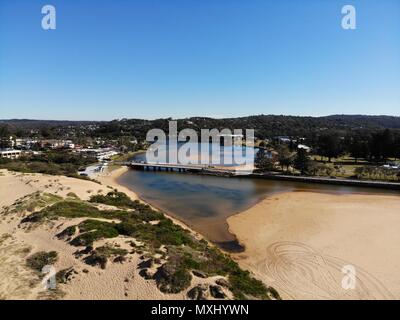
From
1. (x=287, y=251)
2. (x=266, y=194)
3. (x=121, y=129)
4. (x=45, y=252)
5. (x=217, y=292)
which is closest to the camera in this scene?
(x=217, y=292)

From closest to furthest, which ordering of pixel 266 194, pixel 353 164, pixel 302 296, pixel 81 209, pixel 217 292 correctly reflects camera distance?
pixel 217 292 → pixel 302 296 → pixel 81 209 → pixel 266 194 → pixel 353 164

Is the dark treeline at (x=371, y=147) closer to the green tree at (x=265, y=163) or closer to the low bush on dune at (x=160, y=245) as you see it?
the green tree at (x=265, y=163)

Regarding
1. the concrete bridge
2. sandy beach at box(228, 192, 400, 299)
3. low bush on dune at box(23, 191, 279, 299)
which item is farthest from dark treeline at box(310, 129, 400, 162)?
low bush on dune at box(23, 191, 279, 299)

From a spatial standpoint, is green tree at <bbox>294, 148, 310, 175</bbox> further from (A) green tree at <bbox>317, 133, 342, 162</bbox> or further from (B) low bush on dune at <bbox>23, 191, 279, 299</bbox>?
(B) low bush on dune at <bbox>23, 191, 279, 299</bbox>

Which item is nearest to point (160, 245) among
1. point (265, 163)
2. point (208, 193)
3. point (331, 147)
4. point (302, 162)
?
point (208, 193)

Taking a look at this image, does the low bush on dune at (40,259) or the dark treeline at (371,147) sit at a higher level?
the dark treeline at (371,147)

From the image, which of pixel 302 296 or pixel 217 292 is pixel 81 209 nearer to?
pixel 217 292

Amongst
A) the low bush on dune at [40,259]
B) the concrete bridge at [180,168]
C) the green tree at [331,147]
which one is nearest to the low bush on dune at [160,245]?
the low bush on dune at [40,259]

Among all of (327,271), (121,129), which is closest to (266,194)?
(327,271)
